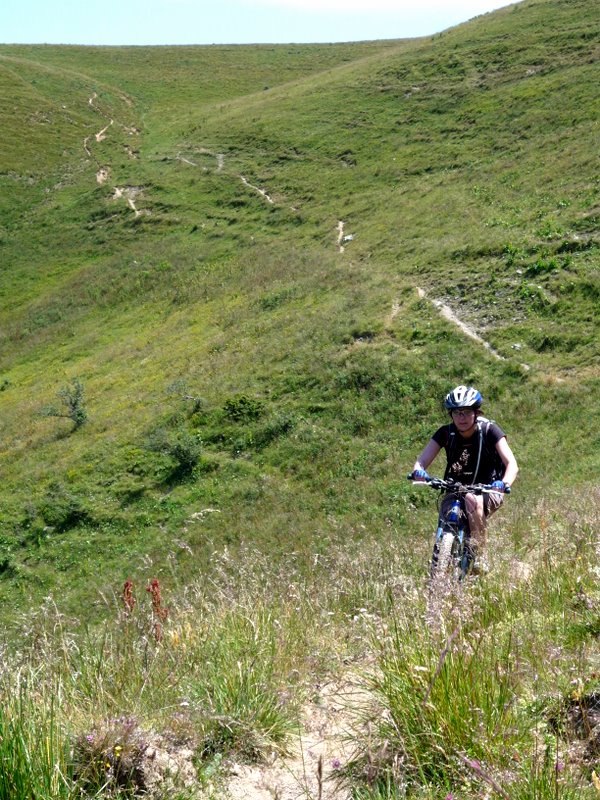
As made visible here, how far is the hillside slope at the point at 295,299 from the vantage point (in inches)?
716

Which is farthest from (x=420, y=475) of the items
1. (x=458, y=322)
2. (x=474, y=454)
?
(x=458, y=322)

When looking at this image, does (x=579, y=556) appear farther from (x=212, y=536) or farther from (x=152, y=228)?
(x=152, y=228)

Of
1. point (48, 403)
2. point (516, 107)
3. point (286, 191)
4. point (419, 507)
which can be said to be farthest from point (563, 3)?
point (419, 507)

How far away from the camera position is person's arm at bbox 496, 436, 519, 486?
675 centimetres

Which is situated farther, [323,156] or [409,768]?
[323,156]

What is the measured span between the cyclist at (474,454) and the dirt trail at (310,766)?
9.68 ft

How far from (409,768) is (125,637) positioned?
209 cm

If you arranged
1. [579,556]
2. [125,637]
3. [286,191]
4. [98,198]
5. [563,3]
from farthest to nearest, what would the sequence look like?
[563,3], [98,198], [286,191], [579,556], [125,637]

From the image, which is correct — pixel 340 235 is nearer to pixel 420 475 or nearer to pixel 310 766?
pixel 420 475

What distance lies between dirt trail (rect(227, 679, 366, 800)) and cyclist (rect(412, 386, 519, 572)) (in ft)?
9.68

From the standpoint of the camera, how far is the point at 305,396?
22219mm

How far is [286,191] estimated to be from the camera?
47062 mm

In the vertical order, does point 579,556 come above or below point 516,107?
below

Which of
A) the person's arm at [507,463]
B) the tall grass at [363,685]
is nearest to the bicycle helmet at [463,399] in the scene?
the person's arm at [507,463]
